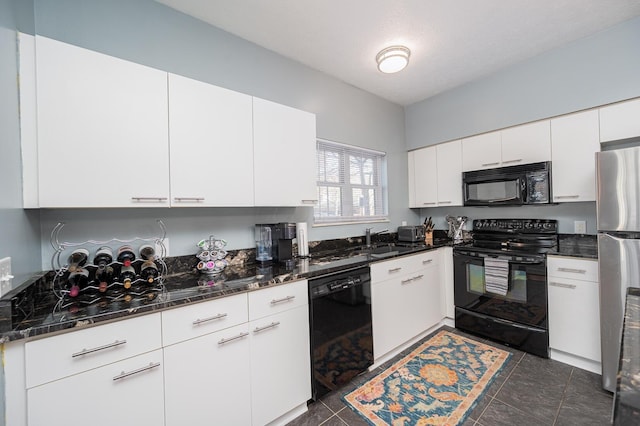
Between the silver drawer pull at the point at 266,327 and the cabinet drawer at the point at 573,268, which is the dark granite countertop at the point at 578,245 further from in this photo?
the silver drawer pull at the point at 266,327

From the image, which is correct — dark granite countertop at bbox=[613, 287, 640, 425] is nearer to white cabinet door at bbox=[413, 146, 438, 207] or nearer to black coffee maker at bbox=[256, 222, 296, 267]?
black coffee maker at bbox=[256, 222, 296, 267]

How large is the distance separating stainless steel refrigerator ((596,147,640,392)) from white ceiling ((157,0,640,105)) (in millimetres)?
1161

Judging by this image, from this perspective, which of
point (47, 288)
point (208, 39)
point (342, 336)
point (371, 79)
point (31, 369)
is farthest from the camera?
point (371, 79)

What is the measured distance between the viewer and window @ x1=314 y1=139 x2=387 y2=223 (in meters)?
2.87

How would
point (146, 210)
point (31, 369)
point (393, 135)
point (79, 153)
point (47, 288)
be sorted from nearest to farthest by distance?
1. point (31, 369)
2. point (79, 153)
3. point (47, 288)
4. point (146, 210)
5. point (393, 135)

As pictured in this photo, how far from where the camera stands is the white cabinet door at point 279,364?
1516 mm

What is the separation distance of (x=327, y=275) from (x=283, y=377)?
2.25 feet

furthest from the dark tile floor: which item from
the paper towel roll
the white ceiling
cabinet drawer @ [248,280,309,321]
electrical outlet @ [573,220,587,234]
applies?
the white ceiling

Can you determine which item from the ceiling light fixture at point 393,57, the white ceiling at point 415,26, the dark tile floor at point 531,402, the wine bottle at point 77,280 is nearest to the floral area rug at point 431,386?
the dark tile floor at point 531,402

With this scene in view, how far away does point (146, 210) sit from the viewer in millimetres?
1756

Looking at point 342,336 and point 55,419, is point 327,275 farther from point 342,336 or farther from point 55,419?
point 55,419

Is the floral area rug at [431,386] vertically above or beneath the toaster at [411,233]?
beneath

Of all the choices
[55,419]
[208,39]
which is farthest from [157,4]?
[55,419]

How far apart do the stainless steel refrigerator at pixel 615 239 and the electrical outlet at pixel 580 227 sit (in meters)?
0.84
